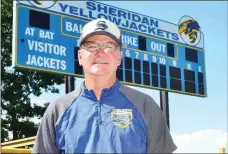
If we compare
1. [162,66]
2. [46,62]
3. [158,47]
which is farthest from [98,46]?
[158,47]

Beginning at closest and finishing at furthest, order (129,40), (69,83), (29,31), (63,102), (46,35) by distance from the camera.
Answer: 1. (63,102)
2. (29,31)
3. (46,35)
4. (69,83)
5. (129,40)

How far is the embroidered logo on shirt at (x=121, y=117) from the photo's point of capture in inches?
89.4

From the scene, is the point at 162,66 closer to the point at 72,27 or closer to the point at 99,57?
the point at 72,27

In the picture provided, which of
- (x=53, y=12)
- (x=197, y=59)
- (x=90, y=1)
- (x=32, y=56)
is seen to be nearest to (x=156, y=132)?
(x=32, y=56)

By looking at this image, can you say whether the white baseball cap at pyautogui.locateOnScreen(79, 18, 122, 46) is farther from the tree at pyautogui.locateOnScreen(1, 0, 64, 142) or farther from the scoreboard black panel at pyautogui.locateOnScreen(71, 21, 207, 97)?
the tree at pyautogui.locateOnScreen(1, 0, 64, 142)

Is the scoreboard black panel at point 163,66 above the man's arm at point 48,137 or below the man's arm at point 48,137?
above

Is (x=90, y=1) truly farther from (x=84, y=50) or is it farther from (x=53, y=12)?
(x=84, y=50)

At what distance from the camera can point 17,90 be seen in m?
24.2

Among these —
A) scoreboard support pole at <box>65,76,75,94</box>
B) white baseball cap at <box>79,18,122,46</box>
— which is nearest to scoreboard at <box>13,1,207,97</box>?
scoreboard support pole at <box>65,76,75,94</box>

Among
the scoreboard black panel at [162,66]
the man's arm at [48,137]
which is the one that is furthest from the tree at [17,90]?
the man's arm at [48,137]

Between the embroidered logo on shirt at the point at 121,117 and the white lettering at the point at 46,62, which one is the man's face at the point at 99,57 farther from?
the white lettering at the point at 46,62

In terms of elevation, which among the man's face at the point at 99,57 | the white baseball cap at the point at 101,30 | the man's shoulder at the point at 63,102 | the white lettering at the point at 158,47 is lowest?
the man's shoulder at the point at 63,102

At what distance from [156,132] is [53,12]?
9881 mm

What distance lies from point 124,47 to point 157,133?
10.7 m
